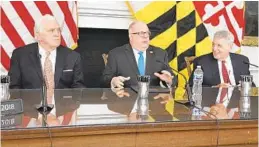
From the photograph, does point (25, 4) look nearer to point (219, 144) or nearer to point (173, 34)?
point (173, 34)

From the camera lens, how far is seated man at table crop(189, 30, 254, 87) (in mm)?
3119

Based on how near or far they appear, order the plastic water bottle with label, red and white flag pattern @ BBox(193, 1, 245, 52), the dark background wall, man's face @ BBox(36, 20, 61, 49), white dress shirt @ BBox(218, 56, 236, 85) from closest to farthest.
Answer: the plastic water bottle with label
man's face @ BBox(36, 20, 61, 49)
white dress shirt @ BBox(218, 56, 236, 85)
the dark background wall
red and white flag pattern @ BBox(193, 1, 245, 52)

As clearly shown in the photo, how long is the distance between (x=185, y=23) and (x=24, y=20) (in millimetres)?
1635

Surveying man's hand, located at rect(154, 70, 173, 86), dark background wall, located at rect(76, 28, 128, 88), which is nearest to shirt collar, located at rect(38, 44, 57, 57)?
man's hand, located at rect(154, 70, 173, 86)

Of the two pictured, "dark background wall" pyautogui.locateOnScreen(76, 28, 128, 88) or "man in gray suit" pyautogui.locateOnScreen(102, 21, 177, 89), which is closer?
"man in gray suit" pyautogui.locateOnScreen(102, 21, 177, 89)

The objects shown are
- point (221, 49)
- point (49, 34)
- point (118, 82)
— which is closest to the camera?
point (118, 82)

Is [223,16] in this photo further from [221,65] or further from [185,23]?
[221,65]

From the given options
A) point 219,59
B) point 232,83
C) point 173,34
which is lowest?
point 232,83

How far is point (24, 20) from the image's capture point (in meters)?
3.71

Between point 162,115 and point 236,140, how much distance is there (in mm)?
369

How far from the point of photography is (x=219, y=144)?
1.82m

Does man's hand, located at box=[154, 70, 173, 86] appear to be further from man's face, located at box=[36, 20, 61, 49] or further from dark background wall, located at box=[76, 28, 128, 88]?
dark background wall, located at box=[76, 28, 128, 88]

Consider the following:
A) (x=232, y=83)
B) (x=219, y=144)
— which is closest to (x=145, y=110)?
(x=219, y=144)

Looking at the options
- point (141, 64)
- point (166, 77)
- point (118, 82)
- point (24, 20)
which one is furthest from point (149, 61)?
point (24, 20)
